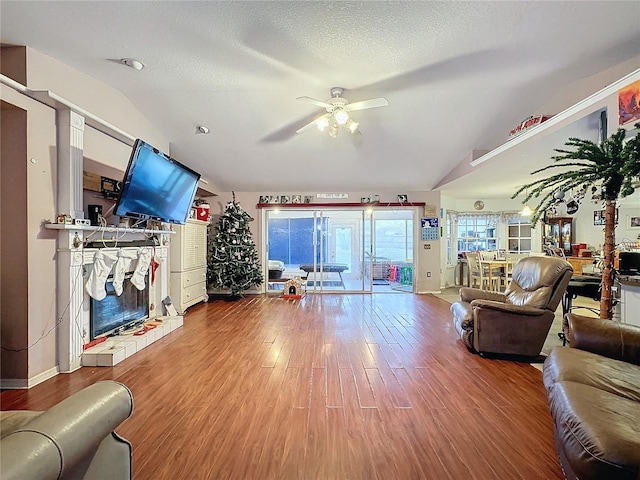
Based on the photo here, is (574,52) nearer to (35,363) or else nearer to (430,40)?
(430,40)

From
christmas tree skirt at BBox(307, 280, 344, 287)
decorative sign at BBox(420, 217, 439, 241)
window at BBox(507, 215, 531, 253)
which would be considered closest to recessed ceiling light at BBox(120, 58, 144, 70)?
christmas tree skirt at BBox(307, 280, 344, 287)

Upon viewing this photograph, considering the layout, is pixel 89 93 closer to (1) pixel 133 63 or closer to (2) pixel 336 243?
(1) pixel 133 63

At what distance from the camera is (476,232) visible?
7910 mm

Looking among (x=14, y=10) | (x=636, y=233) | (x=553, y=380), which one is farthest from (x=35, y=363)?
(x=636, y=233)

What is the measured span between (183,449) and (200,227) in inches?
176

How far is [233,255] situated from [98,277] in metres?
3.19

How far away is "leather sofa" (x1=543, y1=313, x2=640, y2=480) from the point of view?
1.07 m

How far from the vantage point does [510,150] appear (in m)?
3.91

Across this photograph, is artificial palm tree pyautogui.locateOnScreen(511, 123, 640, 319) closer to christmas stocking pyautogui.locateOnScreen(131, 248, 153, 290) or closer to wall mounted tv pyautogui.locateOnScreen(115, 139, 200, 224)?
wall mounted tv pyautogui.locateOnScreen(115, 139, 200, 224)

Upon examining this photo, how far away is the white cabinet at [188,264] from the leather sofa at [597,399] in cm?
486

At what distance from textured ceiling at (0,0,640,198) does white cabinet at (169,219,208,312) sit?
1512 mm

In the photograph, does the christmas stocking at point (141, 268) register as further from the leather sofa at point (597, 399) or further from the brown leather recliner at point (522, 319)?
the leather sofa at point (597, 399)

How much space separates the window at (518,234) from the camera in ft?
25.0

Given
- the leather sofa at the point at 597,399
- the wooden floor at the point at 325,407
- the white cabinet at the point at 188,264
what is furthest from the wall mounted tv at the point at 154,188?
the leather sofa at the point at 597,399
